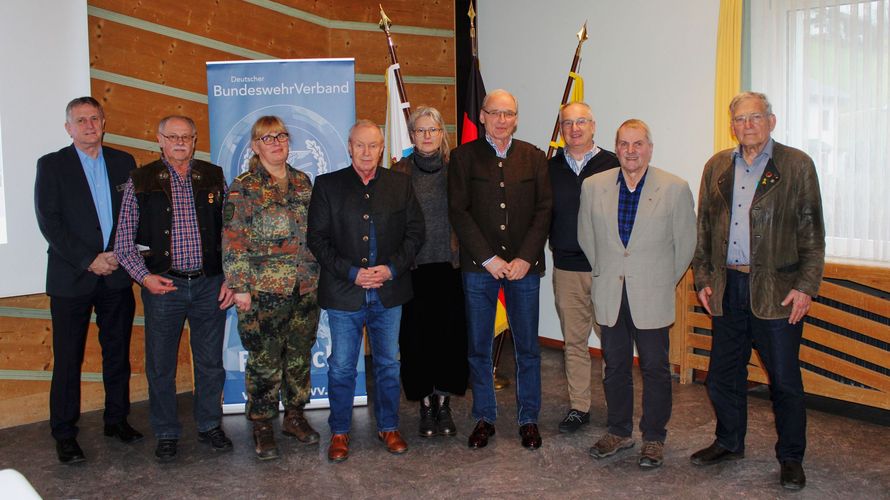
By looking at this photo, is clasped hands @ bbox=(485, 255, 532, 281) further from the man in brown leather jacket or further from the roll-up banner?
the roll-up banner

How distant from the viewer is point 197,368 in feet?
11.8

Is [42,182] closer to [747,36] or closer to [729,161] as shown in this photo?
[729,161]

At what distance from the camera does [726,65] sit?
4.52 m

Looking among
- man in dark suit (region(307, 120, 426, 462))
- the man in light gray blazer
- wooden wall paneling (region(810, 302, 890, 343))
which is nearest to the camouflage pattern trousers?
man in dark suit (region(307, 120, 426, 462))

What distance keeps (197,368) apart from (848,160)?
3694mm

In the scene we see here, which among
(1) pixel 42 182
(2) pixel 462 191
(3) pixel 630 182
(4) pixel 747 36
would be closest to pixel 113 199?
(1) pixel 42 182

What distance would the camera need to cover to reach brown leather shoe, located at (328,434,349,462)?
342 cm

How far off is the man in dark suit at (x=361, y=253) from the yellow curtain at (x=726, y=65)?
227 centimetres

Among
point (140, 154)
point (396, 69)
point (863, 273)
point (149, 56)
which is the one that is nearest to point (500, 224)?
point (396, 69)

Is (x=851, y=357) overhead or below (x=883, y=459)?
overhead

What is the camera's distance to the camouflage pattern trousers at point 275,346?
11.2 feet

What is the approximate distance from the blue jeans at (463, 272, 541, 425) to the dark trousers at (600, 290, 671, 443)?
13.7 inches

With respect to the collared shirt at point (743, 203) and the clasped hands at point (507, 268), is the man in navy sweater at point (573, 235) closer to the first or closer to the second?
the clasped hands at point (507, 268)

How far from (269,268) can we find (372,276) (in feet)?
1.63
